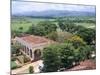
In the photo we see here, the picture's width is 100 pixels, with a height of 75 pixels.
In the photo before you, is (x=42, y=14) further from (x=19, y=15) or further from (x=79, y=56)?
(x=79, y=56)

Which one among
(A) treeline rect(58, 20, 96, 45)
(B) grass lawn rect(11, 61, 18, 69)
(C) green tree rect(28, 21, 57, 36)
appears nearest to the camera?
(B) grass lawn rect(11, 61, 18, 69)

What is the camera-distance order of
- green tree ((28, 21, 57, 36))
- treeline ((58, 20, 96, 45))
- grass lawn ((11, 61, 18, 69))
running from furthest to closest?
treeline ((58, 20, 96, 45))
green tree ((28, 21, 57, 36))
grass lawn ((11, 61, 18, 69))

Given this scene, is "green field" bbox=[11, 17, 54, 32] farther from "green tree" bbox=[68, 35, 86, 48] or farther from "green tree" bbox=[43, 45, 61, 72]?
"green tree" bbox=[68, 35, 86, 48]

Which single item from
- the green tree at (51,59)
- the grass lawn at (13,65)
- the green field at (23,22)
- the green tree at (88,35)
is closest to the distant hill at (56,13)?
the green field at (23,22)

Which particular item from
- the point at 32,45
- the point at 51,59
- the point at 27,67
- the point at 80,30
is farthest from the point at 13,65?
the point at 80,30

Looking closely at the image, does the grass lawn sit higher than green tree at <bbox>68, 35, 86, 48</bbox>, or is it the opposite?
green tree at <bbox>68, 35, 86, 48</bbox>

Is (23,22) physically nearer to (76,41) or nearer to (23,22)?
(23,22)

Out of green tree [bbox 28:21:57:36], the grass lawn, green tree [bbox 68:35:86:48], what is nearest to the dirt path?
the grass lawn

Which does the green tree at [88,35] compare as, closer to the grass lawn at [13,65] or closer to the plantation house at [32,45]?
the plantation house at [32,45]
